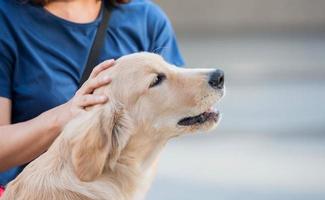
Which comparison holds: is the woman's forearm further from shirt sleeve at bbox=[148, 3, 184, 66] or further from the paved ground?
the paved ground

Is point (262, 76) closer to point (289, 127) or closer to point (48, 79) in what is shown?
point (289, 127)

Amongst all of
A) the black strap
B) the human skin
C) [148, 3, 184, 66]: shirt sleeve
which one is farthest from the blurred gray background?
the human skin

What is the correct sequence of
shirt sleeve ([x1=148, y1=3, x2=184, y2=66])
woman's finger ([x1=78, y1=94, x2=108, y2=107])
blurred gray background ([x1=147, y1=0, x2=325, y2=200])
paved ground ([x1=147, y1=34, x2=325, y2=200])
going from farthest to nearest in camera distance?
blurred gray background ([x1=147, y1=0, x2=325, y2=200])
paved ground ([x1=147, y1=34, x2=325, y2=200])
shirt sleeve ([x1=148, y1=3, x2=184, y2=66])
woman's finger ([x1=78, y1=94, x2=108, y2=107])

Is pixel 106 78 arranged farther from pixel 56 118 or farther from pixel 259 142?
pixel 259 142

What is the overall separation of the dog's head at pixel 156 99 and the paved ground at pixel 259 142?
8.96ft

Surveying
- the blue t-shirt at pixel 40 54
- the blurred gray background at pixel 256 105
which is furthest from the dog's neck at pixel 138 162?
the blurred gray background at pixel 256 105

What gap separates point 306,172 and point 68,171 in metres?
3.72

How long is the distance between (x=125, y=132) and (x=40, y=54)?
1.99 feet

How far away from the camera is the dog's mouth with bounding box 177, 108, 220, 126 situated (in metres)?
3.51

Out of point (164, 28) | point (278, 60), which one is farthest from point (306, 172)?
point (278, 60)

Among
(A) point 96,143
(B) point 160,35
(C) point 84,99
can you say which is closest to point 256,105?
(B) point 160,35

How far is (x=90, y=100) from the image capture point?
3.37m

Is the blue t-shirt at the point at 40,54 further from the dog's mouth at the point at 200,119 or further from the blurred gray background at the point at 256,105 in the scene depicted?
the blurred gray background at the point at 256,105

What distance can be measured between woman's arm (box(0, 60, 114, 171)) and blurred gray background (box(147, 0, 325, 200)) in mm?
2615
